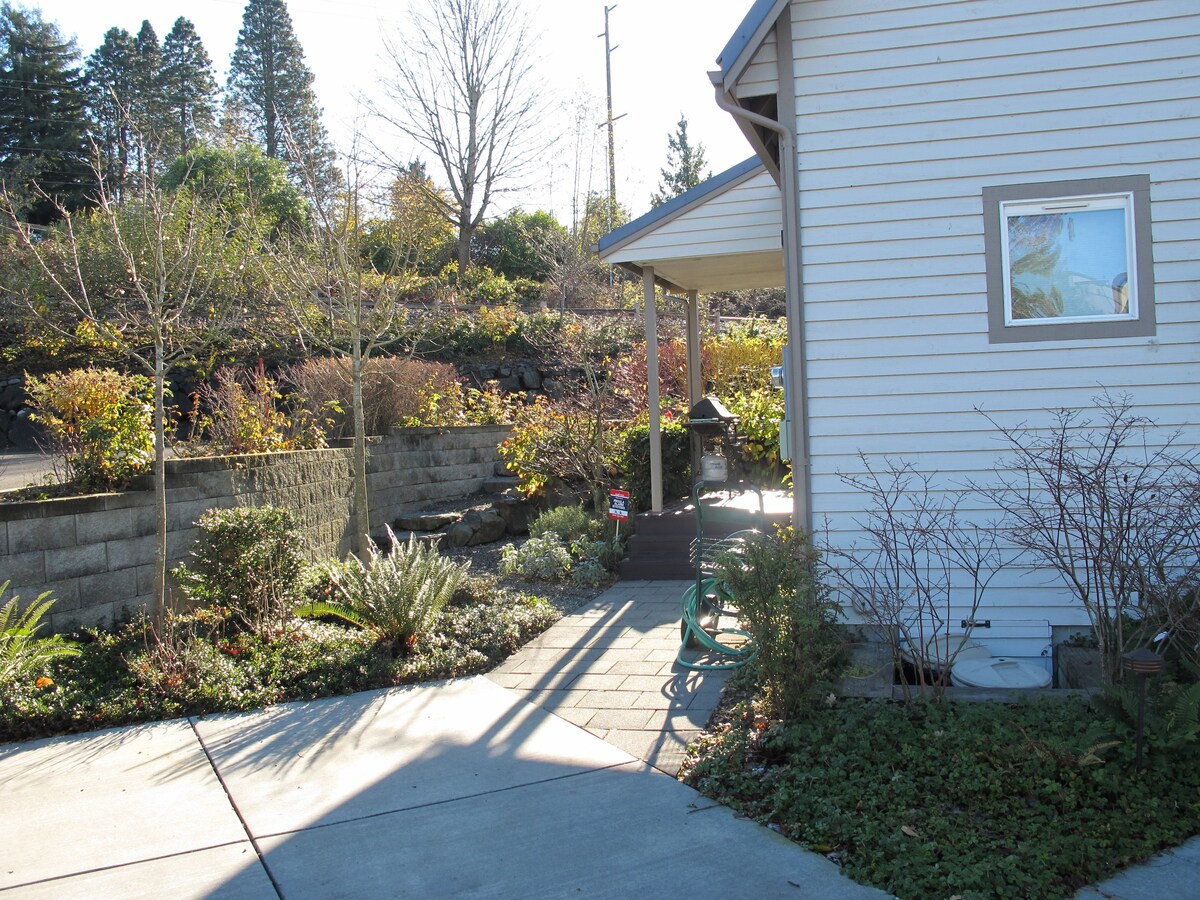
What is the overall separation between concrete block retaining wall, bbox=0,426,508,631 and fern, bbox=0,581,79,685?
17 cm

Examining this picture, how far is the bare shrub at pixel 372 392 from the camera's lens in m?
11.4

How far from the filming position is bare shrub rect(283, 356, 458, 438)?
11.4 metres

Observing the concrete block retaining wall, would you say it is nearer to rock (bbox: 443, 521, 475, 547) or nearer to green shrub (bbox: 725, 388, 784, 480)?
Answer: rock (bbox: 443, 521, 475, 547)

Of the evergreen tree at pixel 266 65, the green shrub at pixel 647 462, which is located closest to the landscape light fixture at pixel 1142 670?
the green shrub at pixel 647 462

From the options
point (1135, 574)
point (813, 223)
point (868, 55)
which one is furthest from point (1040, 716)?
point (868, 55)

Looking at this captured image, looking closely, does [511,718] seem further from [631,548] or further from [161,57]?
[161,57]

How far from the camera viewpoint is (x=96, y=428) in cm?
647

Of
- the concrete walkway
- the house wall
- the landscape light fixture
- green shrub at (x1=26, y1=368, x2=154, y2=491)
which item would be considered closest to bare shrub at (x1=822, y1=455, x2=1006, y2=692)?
the house wall

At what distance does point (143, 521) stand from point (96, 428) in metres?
0.72

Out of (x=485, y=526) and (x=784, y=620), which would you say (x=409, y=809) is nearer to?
(x=784, y=620)

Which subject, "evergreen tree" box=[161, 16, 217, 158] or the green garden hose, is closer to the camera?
the green garden hose

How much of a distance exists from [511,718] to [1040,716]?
2.67m

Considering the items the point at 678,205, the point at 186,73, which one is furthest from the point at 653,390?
the point at 186,73

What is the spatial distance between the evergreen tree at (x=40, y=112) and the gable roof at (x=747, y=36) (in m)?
23.9
